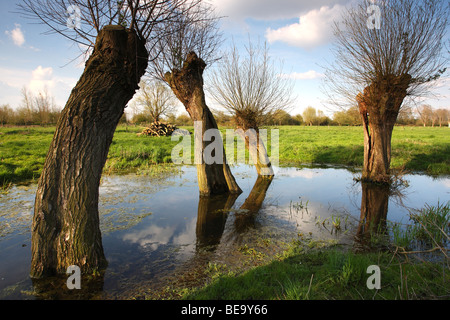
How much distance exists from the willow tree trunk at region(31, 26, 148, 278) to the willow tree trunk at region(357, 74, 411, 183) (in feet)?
30.8

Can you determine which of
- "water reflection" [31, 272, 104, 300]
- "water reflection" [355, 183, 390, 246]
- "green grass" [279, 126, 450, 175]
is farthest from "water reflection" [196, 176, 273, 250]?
"green grass" [279, 126, 450, 175]

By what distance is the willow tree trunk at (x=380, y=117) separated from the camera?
9.75 m

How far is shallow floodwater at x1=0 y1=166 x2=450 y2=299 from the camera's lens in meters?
4.31

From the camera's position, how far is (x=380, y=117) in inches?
407

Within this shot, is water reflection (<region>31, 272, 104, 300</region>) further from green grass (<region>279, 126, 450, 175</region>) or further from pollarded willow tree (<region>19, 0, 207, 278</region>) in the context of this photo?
green grass (<region>279, 126, 450, 175</region>)

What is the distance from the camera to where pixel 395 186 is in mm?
10305

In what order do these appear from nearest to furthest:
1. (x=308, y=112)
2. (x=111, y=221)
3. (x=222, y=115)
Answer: (x=111, y=221), (x=222, y=115), (x=308, y=112)

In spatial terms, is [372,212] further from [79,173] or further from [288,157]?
[288,157]

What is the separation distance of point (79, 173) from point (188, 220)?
343 centimetres

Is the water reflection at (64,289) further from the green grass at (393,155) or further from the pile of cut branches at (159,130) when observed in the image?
the pile of cut branches at (159,130)

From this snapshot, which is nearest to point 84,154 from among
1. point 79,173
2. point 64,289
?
point 79,173
